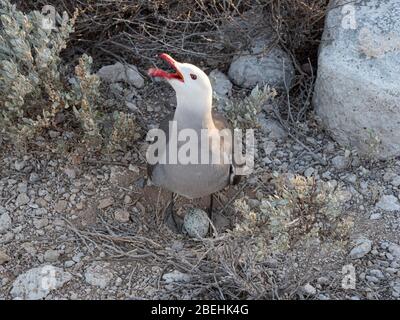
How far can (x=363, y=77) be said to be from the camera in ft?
15.7

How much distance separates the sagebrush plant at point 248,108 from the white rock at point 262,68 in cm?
22

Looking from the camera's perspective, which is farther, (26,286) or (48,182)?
(48,182)

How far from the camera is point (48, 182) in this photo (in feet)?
15.9

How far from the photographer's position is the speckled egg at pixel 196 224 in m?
4.71

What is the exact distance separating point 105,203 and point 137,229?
10.9 inches

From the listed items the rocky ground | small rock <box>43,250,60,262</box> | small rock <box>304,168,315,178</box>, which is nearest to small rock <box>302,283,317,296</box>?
the rocky ground

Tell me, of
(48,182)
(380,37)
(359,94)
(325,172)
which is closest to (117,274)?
(48,182)

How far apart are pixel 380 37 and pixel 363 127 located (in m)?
0.58

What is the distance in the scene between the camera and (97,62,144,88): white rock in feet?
17.6

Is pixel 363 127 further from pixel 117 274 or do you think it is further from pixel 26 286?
pixel 26 286

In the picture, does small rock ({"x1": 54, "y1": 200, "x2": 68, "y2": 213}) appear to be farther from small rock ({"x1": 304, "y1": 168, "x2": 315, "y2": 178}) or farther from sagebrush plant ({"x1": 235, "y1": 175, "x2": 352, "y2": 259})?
small rock ({"x1": 304, "y1": 168, "x2": 315, "y2": 178})

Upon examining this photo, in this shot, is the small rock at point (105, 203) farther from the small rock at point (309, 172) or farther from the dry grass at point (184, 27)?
the small rock at point (309, 172)

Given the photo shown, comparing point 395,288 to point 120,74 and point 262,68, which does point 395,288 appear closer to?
point 262,68

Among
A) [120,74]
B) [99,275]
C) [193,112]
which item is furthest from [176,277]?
[120,74]
